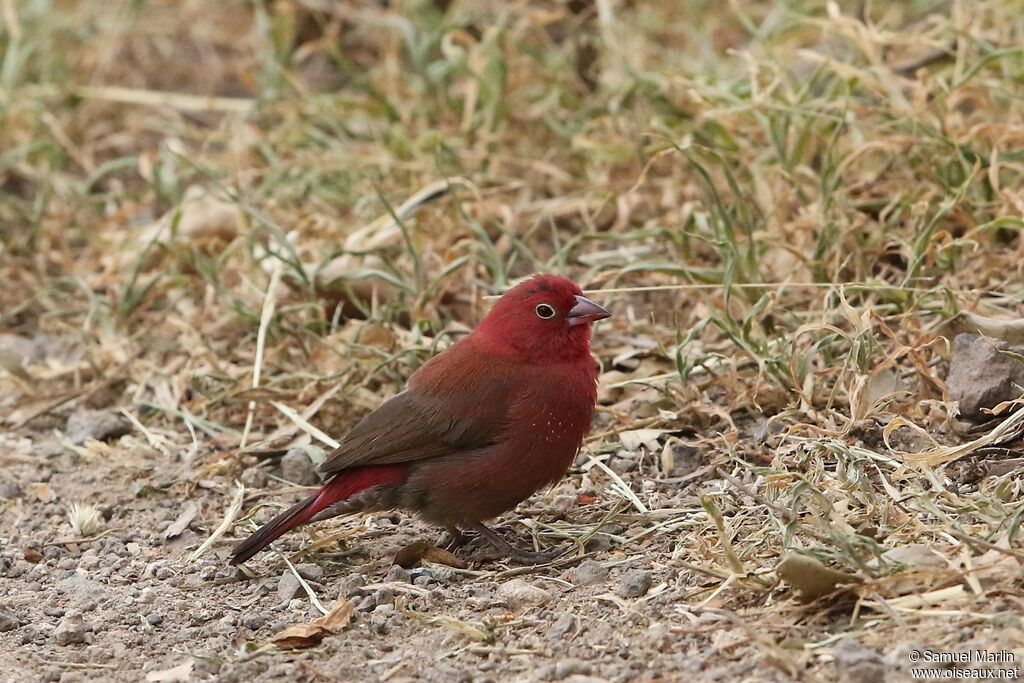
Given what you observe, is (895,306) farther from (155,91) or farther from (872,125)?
(155,91)

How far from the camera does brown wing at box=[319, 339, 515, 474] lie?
418 centimetres

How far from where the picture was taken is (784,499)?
3811mm

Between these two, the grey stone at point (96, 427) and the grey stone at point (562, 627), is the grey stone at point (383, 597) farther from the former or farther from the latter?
the grey stone at point (96, 427)

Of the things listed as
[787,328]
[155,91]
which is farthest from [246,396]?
[155,91]

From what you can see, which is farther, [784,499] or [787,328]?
[787,328]

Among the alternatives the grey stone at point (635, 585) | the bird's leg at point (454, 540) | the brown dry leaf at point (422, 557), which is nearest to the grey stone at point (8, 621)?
the brown dry leaf at point (422, 557)

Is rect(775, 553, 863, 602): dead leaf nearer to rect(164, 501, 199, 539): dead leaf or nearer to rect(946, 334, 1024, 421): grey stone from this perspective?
rect(946, 334, 1024, 421): grey stone

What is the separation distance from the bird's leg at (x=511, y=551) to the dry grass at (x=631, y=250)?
7.4 inches

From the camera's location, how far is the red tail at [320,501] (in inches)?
160

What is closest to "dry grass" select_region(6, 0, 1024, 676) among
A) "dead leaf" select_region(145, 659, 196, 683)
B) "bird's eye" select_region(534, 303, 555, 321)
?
"bird's eye" select_region(534, 303, 555, 321)

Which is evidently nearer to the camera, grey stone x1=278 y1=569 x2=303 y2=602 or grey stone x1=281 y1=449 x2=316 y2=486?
grey stone x1=278 y1=569 x2=303 y2=602

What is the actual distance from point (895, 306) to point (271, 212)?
287 cm

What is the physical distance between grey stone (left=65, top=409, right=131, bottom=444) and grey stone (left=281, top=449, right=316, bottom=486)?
80 centimetres

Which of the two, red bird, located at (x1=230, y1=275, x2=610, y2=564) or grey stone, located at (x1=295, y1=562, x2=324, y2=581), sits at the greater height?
red bird, located at (x1=230, y1=275, x2=610, y2=564)
